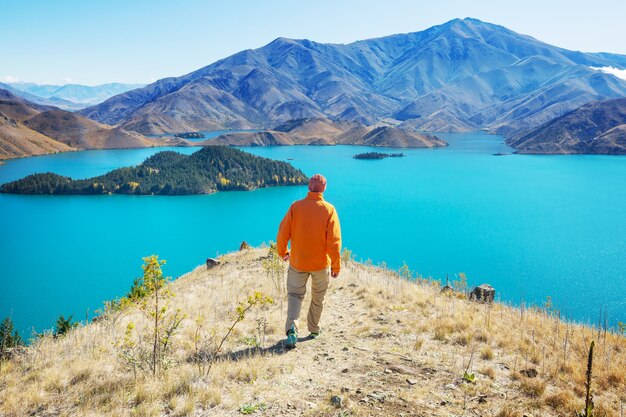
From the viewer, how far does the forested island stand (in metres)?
91.0

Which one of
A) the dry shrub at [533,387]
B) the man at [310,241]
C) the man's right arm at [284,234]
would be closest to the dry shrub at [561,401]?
the dry shrub at [533,387]

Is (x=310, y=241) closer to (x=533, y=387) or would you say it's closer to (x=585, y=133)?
(x=533, y=387)

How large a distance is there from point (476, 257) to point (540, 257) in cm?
634

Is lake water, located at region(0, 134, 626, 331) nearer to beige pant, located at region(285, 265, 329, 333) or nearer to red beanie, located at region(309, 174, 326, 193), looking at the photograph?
beige pant, located at region(285, 265, 329, 333)

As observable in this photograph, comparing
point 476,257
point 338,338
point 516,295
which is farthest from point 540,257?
point 338,338

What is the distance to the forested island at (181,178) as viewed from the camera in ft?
299

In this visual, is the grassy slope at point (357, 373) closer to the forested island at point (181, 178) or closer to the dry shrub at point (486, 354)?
the dry shrub at point (486, 354)


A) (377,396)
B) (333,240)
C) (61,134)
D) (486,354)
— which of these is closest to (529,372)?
(486,354)

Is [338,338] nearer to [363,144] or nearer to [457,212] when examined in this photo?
[457,212]

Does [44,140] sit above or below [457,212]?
above

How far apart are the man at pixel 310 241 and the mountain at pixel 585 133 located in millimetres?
172743

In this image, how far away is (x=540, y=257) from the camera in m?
Answer: 42.8

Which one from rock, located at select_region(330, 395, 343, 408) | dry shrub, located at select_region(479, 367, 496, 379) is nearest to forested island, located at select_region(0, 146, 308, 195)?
dry shrub, located at select_region(479, 367, 496, 379)

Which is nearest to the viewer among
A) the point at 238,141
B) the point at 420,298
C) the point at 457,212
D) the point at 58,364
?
the point at 58,364
